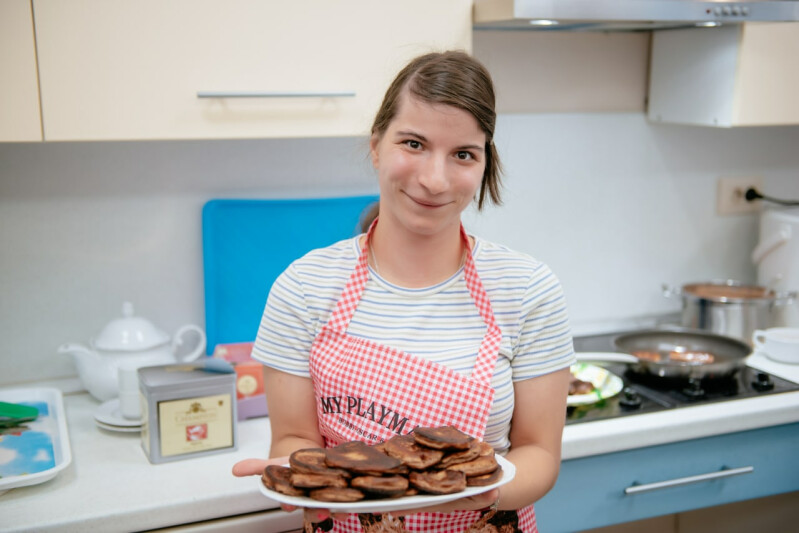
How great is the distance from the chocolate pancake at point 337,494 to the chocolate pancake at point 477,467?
0.38ft

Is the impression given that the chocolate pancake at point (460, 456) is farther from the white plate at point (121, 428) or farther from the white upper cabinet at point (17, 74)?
the white upper cabinet at point (17, 74)

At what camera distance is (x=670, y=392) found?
170 cm

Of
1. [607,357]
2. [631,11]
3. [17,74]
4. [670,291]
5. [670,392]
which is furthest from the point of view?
[670,291]

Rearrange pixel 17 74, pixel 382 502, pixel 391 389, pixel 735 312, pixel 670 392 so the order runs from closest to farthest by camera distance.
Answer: pixel 382 502 → pixel 391 389 → pixel 17 74 → pixel 670 392 → pixel 735 312

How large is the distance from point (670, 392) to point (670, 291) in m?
0.44

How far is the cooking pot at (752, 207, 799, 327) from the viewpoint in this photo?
6.67 feet

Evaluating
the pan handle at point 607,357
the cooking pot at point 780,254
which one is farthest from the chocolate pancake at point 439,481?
the cooking pot at point 780,254

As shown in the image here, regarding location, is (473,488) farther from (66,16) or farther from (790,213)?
(790,213)

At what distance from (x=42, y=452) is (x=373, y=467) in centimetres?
75

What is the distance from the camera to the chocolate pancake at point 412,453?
957 mm

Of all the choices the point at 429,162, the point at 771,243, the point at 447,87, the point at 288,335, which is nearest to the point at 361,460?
the point at 288,335

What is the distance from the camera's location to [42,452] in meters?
1.40

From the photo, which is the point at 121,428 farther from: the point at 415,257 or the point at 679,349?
the point at 679,349

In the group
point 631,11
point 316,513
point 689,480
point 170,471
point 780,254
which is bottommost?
point 689,480
